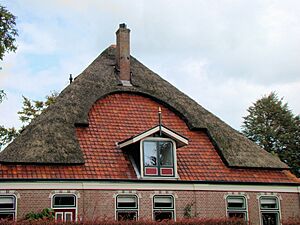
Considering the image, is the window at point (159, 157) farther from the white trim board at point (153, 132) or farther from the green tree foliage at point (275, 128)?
the green tree foliage at point (275, 128)

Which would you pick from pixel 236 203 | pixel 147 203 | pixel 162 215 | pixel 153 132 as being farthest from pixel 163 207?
pixel 236 203

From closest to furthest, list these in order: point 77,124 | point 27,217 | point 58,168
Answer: point 27,217, point 58,168, point 77,124

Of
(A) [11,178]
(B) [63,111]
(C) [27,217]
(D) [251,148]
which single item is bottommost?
(C) [27,217]

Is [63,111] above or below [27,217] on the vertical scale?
above

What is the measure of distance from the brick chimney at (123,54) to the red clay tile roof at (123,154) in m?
2.06

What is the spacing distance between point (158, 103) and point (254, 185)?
289 inches

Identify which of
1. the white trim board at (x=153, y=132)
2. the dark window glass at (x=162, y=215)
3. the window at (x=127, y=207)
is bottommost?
the dark window glass at (x=162, y=215)

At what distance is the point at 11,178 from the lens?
2152 cm

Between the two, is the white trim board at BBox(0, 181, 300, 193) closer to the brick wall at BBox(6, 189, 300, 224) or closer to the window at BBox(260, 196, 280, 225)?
the brick wall at BBox(6, 189, 300, 224)

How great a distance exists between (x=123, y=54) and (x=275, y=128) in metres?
28.7

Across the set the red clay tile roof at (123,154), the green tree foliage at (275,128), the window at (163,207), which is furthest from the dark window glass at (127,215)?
the green tree foliage at (275,128)

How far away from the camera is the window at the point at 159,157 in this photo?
24.1m

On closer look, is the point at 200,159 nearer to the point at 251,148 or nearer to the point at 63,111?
the point at 251,148

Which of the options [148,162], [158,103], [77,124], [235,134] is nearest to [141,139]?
[148,162]
